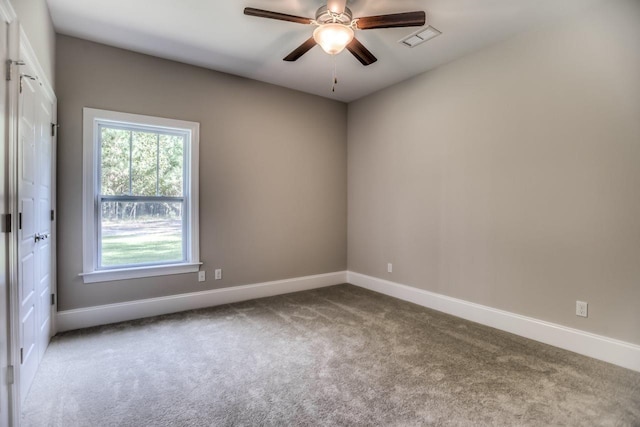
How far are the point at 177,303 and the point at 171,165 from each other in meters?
1.54

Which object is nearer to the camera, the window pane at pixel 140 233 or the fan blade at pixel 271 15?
the fan blade at pixel 271 15

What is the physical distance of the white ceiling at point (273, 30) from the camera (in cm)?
253

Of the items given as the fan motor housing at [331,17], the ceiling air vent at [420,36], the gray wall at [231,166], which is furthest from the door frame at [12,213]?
the ceiling air vent at [420,36]

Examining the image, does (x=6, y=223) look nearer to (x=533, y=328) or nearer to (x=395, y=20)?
(x=395, y=20)

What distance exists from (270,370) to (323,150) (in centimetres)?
318

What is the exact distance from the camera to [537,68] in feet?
9.20

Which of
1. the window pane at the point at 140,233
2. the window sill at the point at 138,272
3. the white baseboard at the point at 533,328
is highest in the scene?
the window pane at the point at 140,233

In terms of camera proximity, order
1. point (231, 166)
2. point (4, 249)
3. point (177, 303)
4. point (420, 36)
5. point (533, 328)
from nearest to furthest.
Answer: point (4, 249) < point (533, 328) < point (420, 36) < point (177, 303) < point (231, 166)

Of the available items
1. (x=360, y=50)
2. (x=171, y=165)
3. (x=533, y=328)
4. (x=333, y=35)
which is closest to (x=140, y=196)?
(x=171, y=165)

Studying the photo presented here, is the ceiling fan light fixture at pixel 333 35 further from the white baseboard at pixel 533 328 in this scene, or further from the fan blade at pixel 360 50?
the white baseboard at pixel 533 328

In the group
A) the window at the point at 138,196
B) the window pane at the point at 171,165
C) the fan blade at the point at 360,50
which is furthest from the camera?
the window pane at the point at 171,165

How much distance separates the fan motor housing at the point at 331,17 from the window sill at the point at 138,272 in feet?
9.11

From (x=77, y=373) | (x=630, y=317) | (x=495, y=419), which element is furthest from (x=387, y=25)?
(x=77, y=373)

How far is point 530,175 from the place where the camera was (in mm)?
2859
